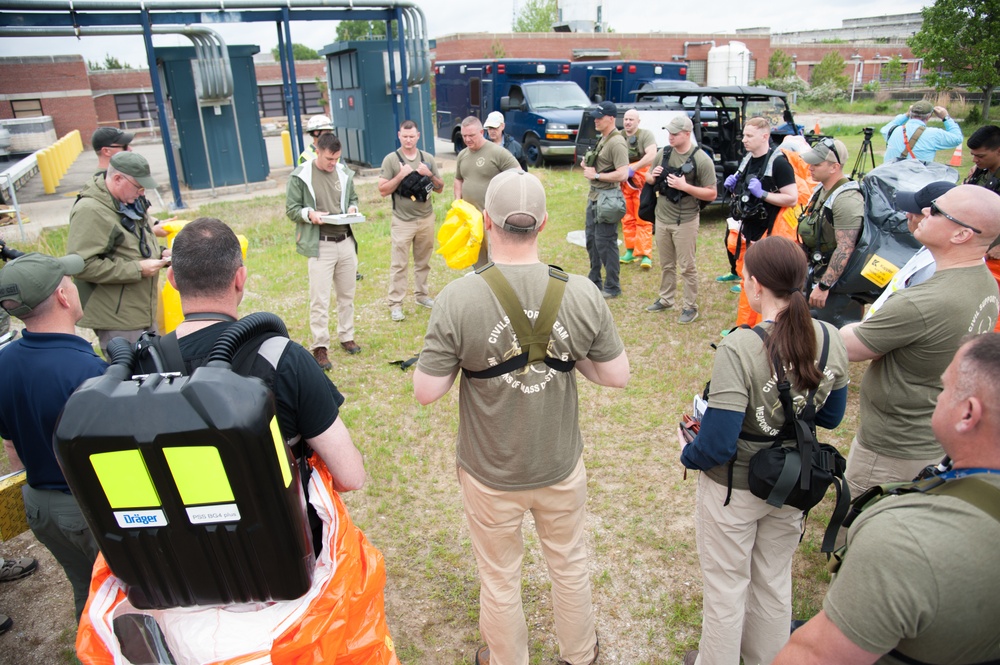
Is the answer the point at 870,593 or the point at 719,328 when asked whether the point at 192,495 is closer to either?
the point at 870,593

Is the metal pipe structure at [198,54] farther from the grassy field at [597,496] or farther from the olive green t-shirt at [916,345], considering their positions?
the olive green t-shirt at [916,345]

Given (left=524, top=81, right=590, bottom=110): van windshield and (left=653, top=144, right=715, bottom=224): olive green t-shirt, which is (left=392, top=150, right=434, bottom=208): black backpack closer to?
(left=653, top=144, right=715, bottom=224): olive green t-shirt

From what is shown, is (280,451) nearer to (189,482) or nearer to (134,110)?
(189,482)

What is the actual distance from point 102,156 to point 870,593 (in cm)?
490

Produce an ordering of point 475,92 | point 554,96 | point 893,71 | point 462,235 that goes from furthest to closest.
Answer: point 893,71, point 475,92, point 554,96, point 462,235

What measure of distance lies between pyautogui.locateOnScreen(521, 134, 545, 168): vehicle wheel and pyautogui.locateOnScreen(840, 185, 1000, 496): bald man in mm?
13219

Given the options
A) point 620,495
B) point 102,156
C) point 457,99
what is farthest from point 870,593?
point 457,99

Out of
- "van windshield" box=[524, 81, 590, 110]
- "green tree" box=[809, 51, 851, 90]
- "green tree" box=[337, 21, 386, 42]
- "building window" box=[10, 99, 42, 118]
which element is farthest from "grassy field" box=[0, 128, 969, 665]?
"green tree" box=[337, 21, 386, 42]

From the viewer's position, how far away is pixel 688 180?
5.97 meters

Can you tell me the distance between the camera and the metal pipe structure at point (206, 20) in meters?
10.9

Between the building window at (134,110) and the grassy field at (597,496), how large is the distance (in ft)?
109

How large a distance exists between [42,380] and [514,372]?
5.43 ft

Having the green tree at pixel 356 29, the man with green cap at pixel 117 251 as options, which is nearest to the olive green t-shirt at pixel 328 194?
the man with green cap at pixel 117 251

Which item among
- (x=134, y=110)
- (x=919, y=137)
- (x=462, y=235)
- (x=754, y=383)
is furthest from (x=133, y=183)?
(x=134, y=110)
